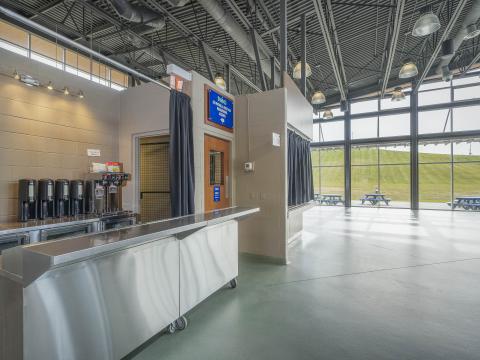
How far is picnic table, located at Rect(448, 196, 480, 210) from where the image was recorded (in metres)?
10.5

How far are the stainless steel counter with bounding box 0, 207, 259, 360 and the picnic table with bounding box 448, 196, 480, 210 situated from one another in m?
12.9

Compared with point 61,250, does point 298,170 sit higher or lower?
higher

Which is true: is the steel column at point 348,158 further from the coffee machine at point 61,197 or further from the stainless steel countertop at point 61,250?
the stainless steel countertop at point 61,250

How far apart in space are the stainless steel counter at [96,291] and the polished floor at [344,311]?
1.25 ft

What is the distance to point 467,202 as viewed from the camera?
10.6 metres

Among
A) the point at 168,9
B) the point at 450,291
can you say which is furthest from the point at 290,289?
the point at 168,9

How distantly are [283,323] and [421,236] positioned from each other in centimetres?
558

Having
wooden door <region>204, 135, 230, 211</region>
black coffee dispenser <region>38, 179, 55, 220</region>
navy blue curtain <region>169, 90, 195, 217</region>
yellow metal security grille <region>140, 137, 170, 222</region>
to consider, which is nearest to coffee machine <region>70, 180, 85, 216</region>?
black coffee dispenser <region>38, 179, 55, 220</region>

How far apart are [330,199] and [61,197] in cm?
1225

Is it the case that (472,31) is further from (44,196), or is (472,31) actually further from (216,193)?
(44,196)

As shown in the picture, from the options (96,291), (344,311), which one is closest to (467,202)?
(344,311)

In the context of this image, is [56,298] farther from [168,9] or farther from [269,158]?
[168,9]

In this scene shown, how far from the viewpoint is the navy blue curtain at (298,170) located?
16.7 ft

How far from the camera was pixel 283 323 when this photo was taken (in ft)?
8.05
